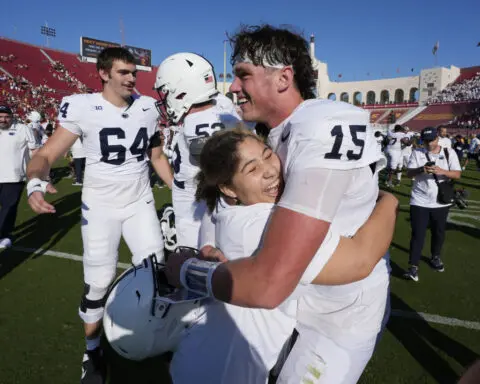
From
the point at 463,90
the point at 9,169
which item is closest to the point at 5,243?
the point at 9,169

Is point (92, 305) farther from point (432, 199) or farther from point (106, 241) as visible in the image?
point (432, 199)

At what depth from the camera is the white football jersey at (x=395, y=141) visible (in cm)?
1314

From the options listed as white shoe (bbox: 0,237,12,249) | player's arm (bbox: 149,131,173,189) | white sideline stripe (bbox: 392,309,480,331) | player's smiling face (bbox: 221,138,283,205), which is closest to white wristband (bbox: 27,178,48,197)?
player's arm (bbox: 149,131,173,189)

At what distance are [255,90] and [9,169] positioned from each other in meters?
6.06

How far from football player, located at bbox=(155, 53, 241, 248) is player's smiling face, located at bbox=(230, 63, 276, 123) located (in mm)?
1545

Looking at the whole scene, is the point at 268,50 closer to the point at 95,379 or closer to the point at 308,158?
the point at 308,158

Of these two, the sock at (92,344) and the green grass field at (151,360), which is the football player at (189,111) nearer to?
the sock at (92,344)

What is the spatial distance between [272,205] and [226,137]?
0.37 meters

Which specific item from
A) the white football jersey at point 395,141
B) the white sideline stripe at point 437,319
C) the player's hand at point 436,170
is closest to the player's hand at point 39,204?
the white sideline stripe at point 437,319

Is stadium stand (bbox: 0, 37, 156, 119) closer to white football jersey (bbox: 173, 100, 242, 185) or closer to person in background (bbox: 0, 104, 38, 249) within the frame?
person in background (bbox: 0, 104, 38, 249)

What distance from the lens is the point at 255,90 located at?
178 cm

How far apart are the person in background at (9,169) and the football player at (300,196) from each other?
5875mm

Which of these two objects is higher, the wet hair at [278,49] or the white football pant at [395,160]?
the wet hair at [278,49]

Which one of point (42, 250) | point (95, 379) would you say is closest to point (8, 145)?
point (42, 250)
